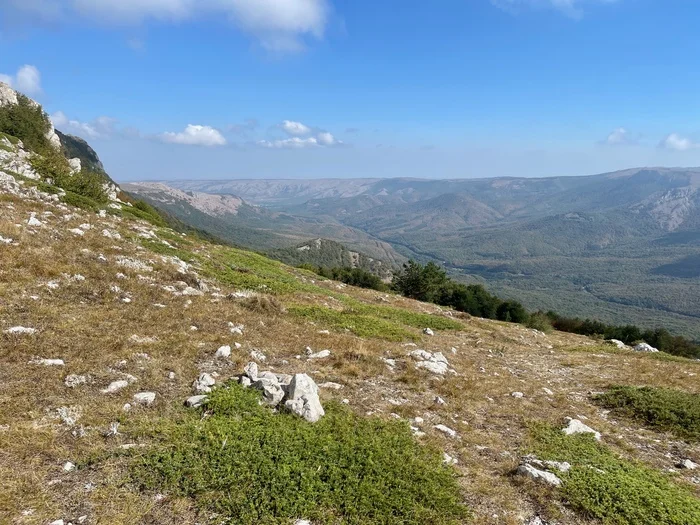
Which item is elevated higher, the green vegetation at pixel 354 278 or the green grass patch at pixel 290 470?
the green grass patch at pixel 290 470

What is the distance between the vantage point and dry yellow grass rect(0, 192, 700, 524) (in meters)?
5.44

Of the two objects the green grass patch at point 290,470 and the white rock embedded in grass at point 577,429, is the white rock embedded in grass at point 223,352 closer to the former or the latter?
the green grass patch at point 290,470

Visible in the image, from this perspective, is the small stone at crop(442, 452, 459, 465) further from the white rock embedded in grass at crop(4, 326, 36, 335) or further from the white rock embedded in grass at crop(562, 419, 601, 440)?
the white rock embedded in grass at crop(4, 326, 36, 335)

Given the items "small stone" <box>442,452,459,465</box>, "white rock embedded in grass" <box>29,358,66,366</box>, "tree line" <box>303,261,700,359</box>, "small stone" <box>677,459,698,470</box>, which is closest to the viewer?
"small stone" <box>442,452,459,465</box>

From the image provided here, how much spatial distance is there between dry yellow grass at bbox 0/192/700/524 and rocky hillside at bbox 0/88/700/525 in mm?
43

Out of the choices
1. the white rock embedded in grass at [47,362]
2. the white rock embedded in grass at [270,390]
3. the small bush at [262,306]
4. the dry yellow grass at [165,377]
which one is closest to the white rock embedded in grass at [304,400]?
the white rock embedded in grass at [270,390]

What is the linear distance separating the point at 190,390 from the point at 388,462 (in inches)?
168

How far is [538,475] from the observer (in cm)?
716

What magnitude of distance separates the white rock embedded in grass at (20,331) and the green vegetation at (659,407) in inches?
618

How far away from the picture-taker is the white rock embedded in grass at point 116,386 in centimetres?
745

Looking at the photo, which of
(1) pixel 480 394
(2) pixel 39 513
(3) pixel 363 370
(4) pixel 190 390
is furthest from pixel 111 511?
(1) pixel 480 394

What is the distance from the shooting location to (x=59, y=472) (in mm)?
5371

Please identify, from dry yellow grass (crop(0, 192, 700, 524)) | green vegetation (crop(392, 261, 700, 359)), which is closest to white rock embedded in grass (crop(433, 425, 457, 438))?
dry yellow grass (crop(0, 192, 700, 524))

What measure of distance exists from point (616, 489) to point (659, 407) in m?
6.45
